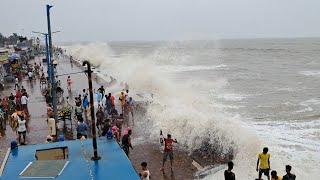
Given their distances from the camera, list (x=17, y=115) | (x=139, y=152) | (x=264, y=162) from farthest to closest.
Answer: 1. (x=17, y=115)
2. (x=139, y=152)
3. (x=264, y=162)

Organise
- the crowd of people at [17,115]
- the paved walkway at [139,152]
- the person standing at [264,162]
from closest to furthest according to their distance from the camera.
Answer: the person standing at [264,162], the paved walkway at [139,152], the crowd of people at [17,115]

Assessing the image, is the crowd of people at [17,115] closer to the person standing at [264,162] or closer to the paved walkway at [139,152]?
the paved walkway at [139,152]

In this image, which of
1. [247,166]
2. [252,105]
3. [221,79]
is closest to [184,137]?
[247,166]

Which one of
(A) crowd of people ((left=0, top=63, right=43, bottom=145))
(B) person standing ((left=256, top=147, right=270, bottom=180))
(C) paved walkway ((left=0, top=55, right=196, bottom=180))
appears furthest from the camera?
(A) crowd of people ((left=0, top=63, right=43, bottom=145))

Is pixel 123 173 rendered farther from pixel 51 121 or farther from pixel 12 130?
pixel 12 130

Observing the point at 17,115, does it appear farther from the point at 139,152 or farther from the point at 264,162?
the point at 264,162

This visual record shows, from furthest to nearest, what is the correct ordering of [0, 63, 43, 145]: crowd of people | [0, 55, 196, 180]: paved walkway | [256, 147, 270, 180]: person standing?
[0, 63, 43, 145]: crowd of people
[0, 55, 196, 180]: paved walkway
[256, 147, 270, 180]: person standing

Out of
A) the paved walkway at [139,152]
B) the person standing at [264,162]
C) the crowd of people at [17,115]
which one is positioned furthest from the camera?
the crowd of people at [17,115]

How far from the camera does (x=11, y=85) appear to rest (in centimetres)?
3325

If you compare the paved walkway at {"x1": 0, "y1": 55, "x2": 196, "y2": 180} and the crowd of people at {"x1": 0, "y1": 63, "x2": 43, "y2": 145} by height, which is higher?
the crowd of people at {"x1": 0, "y1": 63, "x2": 43, "y2": 145}

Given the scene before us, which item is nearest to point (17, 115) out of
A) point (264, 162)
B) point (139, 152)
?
point (139, 152)

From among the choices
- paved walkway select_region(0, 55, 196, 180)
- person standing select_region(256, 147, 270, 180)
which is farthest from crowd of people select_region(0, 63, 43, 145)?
person standing select_region(256, 147, 270, 180)

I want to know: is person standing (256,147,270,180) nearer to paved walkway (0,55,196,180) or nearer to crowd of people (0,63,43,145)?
paved walkway (0,55,196,180)

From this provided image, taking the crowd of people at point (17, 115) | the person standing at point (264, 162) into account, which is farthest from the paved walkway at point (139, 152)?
the person standing at point (264, 162)
